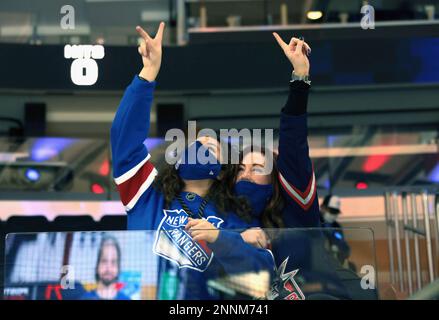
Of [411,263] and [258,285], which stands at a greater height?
[411,263]

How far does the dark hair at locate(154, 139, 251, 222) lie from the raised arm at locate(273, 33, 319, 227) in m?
0.12

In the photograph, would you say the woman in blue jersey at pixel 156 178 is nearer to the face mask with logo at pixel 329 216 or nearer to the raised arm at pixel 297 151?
the raised arm at pixel 297 151

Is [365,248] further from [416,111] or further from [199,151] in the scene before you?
[416,111]

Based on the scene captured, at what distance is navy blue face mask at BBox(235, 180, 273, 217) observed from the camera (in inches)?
67.5

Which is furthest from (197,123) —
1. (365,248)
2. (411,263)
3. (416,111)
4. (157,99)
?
(365,248)

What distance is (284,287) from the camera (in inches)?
47.8

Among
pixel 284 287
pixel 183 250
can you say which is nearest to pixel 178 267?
pixel 183 250

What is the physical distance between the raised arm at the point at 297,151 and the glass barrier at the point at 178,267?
44cm

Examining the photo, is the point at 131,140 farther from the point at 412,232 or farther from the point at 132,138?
the point at 412,232

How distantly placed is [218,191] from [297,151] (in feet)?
0.73

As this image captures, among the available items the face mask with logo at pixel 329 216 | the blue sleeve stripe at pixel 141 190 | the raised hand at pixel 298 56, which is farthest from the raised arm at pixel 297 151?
the face mask with logo at pixel 329 216

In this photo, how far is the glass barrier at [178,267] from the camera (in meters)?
1.19
